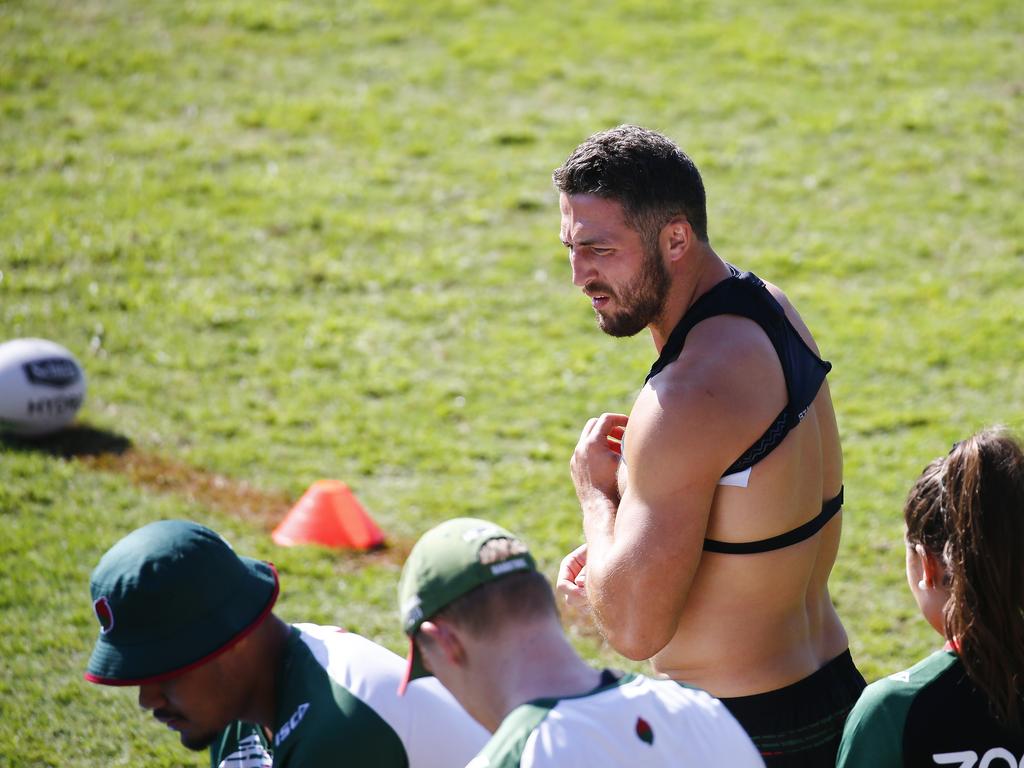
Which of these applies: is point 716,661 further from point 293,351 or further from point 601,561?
point 293,351

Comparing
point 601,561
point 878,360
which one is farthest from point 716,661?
point 878,360

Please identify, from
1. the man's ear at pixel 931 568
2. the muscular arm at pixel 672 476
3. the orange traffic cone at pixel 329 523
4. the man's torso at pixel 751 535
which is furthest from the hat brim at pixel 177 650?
the orange traffic cone at pixel 329 523

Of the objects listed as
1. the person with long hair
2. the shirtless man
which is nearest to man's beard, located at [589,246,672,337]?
the shirtless man

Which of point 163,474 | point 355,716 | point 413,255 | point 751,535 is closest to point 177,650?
point 355,716

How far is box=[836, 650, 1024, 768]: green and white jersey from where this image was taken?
9.04ft

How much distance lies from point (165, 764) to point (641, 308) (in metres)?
3.13

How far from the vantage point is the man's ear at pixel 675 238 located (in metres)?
3.39

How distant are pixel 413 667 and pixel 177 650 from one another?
0.60 m

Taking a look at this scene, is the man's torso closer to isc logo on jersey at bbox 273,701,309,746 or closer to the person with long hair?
the person with long hair

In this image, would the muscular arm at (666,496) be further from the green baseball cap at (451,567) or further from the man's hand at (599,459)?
the green baseball cap at (451,567)

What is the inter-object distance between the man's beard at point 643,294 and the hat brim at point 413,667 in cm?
119

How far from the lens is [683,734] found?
90.1 inches

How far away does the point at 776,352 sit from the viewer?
10.6 feet

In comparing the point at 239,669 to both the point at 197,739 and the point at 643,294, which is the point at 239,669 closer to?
the point at 197,739
